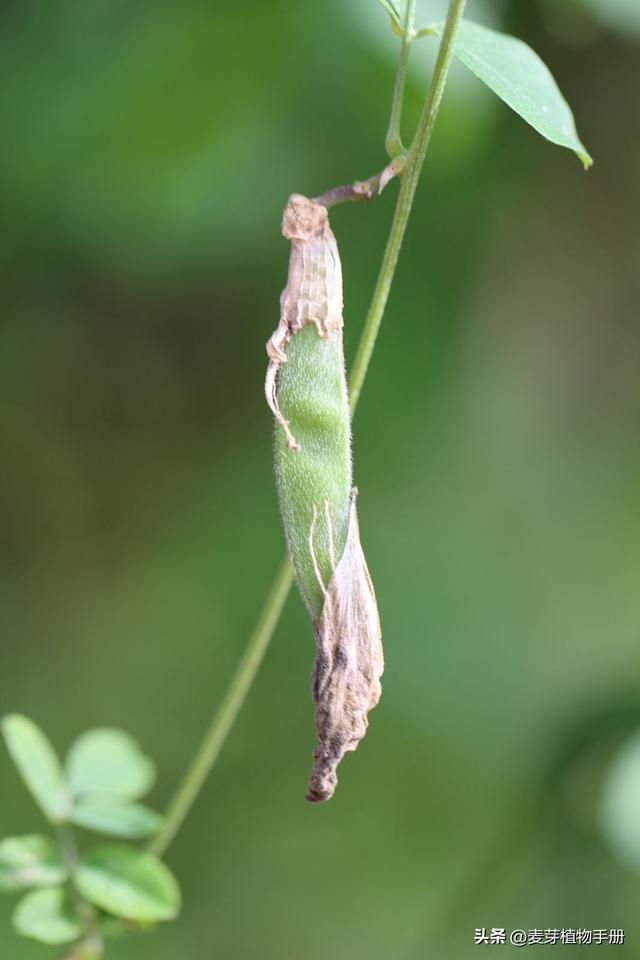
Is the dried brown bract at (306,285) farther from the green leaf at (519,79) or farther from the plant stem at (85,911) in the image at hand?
the plant stem at (85,911)

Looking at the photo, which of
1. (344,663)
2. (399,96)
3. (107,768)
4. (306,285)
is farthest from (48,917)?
(399,96)

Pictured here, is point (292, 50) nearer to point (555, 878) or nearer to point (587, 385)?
point (587, 385)

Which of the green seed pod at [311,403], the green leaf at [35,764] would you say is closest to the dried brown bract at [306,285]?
the green seed pod at [311,403]

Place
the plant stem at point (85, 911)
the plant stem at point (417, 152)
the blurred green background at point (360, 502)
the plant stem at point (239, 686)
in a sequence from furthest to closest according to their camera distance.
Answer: the blurred green background at point (360, 502), the plant stem at point (85, 911), the plant stem at point (239, 686), the plant stem at point (417, 152)

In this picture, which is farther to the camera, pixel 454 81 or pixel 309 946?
pixel 309 946

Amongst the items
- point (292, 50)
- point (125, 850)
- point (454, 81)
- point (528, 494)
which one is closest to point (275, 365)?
point (125, 850)

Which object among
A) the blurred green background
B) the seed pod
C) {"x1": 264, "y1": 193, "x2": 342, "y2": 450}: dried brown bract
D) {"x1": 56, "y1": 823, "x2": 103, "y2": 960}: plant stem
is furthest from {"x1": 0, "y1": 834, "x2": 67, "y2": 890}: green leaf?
the blurred green background
